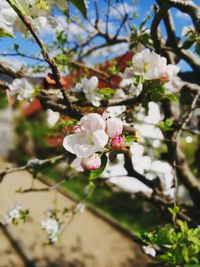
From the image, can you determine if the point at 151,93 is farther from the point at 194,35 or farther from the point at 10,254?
the point at 10,254

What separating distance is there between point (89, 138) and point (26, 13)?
0.45m

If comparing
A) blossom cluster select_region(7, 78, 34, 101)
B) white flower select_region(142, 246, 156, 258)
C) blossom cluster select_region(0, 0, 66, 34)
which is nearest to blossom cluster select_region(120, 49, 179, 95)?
blossom cluster select_region(0, 0, 66, 34)

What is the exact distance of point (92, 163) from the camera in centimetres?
124

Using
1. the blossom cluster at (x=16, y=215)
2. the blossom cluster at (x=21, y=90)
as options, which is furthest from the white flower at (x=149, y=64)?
the blossom cluster at (x=16, y=215)

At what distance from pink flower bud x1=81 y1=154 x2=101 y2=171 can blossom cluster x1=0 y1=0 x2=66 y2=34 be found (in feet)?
1.53

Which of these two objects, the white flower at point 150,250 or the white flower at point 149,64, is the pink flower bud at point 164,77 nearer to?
the white flower at point 149,64

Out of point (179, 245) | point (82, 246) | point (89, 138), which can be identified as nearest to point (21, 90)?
point (179, 245)

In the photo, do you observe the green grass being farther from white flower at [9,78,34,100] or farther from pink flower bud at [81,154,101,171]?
pink flower bud at [81,154,101,171]

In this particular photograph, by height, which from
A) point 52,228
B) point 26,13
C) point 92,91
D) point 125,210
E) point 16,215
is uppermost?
point 26,13

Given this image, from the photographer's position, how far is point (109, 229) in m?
7.03

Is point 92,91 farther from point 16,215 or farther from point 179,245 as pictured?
point 16,215

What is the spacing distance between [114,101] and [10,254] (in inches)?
172

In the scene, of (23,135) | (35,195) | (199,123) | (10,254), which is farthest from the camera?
(23,135)

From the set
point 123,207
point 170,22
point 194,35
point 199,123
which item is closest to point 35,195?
point 123,207
